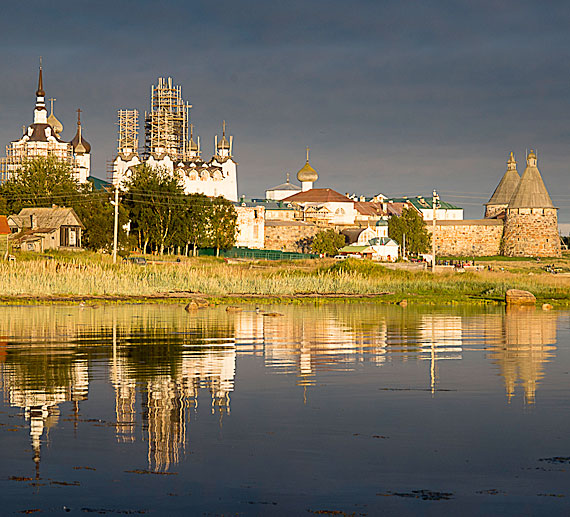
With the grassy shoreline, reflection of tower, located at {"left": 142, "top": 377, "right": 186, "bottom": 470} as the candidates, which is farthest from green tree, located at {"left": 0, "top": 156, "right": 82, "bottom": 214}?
reflection of tower, located at {"left": 142, "top": 377, "right": 186, "bottom": 470}

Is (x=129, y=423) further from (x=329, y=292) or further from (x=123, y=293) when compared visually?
(x=329, y=292)

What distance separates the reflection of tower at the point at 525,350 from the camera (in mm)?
13016

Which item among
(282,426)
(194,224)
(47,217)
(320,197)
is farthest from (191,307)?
(320,197)

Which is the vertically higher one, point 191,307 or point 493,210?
point 493,210

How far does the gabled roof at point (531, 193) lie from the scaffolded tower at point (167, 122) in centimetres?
A: 4202

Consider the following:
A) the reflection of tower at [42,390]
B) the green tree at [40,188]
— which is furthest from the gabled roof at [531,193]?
the reflection of tower at [42,390]

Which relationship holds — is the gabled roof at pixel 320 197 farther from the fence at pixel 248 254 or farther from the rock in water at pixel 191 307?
the rock in water at pixel 191 307

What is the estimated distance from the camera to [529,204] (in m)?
106

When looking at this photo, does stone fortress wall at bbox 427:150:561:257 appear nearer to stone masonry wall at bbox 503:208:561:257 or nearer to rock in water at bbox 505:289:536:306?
stone masonry wall at bbox 503:208:561:257

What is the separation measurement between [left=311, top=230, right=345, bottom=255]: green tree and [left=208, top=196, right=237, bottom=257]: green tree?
14488 millimetres

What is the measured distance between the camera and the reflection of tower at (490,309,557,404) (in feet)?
42.7

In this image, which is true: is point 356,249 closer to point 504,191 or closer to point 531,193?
point 531,193

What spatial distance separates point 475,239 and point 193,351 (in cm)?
9600

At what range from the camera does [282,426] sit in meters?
9.70
